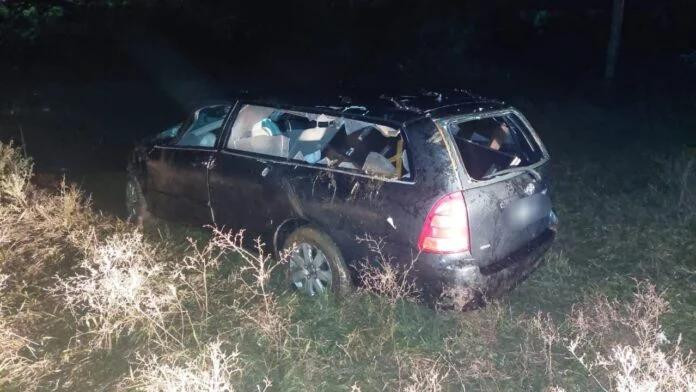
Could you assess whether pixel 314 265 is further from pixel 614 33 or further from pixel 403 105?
pixel 614 33

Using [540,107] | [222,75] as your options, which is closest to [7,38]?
[222,75]

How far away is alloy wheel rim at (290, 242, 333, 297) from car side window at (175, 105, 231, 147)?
1.47 metres

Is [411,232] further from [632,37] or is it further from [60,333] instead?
[632,37]

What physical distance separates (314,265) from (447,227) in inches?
46.7

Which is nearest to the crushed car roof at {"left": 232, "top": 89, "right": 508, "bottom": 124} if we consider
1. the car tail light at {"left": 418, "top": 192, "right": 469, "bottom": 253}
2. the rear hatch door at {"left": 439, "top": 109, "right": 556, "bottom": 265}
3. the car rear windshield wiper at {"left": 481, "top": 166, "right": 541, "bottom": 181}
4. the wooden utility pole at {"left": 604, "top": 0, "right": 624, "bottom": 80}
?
the rear hatch door at {"left": 439, "top": 109, "right": 556, "bottom": 265}

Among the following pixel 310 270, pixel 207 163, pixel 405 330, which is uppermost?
pixel 207 163

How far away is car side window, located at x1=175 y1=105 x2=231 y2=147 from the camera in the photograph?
504cm

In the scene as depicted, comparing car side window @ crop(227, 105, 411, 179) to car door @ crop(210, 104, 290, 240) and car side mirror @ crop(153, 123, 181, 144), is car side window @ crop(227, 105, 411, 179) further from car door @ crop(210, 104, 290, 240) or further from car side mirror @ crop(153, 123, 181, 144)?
car side mirror @ crop(153, 123, 181, 144)

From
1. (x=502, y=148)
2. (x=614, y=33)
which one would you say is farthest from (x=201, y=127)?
(x=614, y=33)

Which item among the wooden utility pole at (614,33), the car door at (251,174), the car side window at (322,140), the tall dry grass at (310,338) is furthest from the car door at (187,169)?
the wooden utility pole at (614,33)

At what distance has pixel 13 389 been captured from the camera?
3.29m

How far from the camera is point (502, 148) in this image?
437cm

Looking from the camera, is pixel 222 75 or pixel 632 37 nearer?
pixel 632 37

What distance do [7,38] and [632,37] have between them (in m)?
16.2
